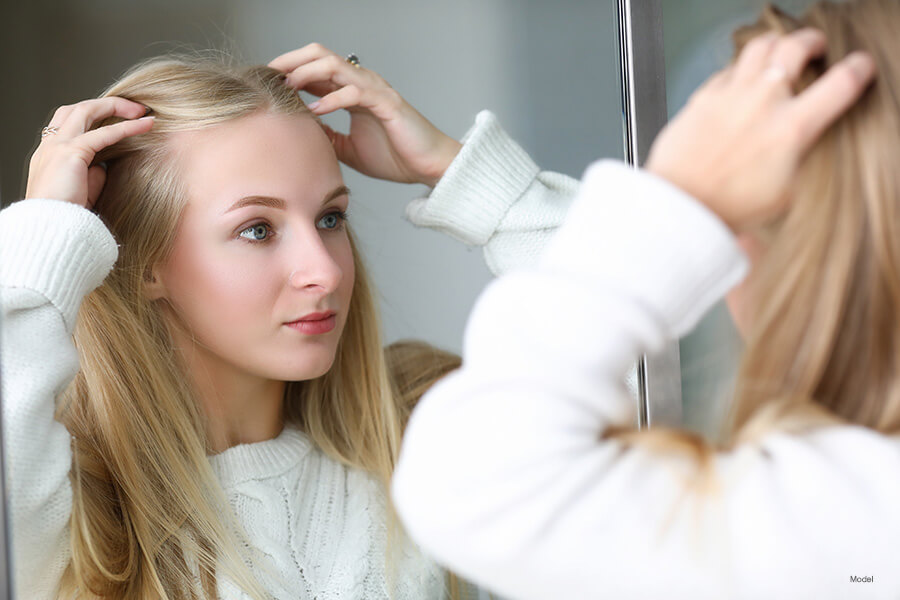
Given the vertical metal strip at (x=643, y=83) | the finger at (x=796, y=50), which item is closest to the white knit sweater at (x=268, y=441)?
the vertical metal strip at (x=643, y=83)

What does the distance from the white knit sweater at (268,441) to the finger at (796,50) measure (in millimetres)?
535

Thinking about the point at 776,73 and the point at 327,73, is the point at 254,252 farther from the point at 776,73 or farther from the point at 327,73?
the point at 776,73

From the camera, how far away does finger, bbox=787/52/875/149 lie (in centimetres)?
55

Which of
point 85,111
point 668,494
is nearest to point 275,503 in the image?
point 85,111

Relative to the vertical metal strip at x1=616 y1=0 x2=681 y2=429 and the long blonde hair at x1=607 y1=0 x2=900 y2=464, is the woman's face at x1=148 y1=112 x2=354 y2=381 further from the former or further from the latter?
the long blonde hair at x1=607 y1=0 x2=900 y2=464

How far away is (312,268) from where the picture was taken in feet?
3.25

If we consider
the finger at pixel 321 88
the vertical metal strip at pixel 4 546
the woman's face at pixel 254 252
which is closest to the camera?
the vertical metal strip at pixel 4 546

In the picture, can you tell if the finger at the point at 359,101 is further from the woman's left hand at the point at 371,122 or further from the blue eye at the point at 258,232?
the blue eye at the point at 258,232

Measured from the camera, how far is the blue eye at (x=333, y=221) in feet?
3.57

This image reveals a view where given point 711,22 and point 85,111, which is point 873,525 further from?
point 85,111

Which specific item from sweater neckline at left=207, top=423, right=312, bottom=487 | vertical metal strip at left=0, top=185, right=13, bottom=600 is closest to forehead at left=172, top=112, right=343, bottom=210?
sweater neckline at left=207, top=423, right=312, bottom=487

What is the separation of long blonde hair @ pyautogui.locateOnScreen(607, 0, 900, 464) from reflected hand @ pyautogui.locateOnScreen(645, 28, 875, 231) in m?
0.02

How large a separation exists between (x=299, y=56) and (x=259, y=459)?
0.51 meters

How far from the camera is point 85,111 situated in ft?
3.10
